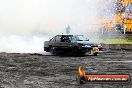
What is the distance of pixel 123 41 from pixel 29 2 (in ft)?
28.1

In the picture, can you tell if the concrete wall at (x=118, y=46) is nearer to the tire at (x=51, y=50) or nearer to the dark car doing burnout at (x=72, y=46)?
the dark car doing burnout at (x=72, y=46)

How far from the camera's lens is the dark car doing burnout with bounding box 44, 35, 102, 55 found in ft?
82.6

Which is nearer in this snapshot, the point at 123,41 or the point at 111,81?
the point at 111,81

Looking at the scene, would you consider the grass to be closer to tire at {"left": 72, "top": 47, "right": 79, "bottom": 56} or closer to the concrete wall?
the concrete wall

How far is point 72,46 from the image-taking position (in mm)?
25578

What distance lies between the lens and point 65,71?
15.1m

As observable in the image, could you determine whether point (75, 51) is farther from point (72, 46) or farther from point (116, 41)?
point (116, 41)

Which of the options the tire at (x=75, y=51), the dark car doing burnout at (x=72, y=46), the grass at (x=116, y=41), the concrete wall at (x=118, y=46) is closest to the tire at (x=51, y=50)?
the dark car doing burnout at (x=72, y=46)

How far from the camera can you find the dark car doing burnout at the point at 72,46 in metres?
25.2

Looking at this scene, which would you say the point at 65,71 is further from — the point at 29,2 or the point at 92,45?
the point at 29,2

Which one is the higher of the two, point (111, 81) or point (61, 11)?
point (61, 11)

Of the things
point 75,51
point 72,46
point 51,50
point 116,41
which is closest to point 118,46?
point 116,41

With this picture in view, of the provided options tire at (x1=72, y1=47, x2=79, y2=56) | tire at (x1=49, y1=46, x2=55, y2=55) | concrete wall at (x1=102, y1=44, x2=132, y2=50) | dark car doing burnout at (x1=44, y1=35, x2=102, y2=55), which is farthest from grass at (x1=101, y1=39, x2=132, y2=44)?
tire at (x1=72, y1=47, x2=79, y2=56)

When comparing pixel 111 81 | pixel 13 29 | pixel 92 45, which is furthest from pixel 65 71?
pixel 13 29
